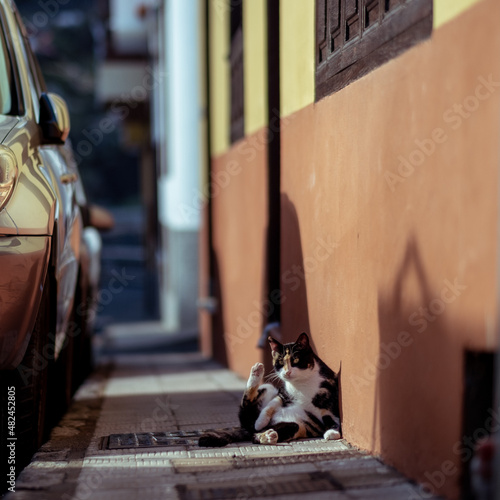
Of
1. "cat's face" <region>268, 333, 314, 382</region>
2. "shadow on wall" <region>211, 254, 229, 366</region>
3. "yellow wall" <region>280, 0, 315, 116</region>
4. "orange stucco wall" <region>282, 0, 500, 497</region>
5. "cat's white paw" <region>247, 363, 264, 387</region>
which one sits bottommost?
"shadow on wall" <region>211, 254, 229, 366</region>

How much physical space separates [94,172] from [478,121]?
3464 centimetres

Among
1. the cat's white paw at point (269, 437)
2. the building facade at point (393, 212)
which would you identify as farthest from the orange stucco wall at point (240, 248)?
the cat's white paw at point (269, 437)

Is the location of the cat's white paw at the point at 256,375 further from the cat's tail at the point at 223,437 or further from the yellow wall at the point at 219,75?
the yellow wall at the point at 219,75

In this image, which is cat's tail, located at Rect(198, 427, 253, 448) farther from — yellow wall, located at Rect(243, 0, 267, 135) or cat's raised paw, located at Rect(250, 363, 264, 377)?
yellow wall, located at Rect(243, 0, 267, 135)

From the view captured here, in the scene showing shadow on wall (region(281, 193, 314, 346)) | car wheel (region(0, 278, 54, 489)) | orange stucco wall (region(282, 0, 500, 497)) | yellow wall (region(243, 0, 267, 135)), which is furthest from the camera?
yellow wall (region(243, 0, 267, 135))

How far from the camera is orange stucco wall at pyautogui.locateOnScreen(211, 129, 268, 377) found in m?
6.82

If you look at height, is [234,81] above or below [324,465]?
above

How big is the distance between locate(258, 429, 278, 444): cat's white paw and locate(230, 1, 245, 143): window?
4328 millimetres

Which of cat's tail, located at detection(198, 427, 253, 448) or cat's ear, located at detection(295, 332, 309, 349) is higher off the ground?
cat's ear, located at detection(295, 332, 309, 349)

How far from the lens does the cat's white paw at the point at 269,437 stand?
3914mm

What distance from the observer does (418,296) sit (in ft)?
10.5

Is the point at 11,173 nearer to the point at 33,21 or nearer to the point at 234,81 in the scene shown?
the point at 234,81

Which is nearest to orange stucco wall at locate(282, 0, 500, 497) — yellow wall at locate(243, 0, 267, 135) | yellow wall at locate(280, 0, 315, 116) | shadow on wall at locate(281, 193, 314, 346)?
shadow on wall at locate(281, 193, 314, 346)

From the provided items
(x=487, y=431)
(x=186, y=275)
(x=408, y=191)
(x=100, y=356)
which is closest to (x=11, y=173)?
(x=408, y=191)
